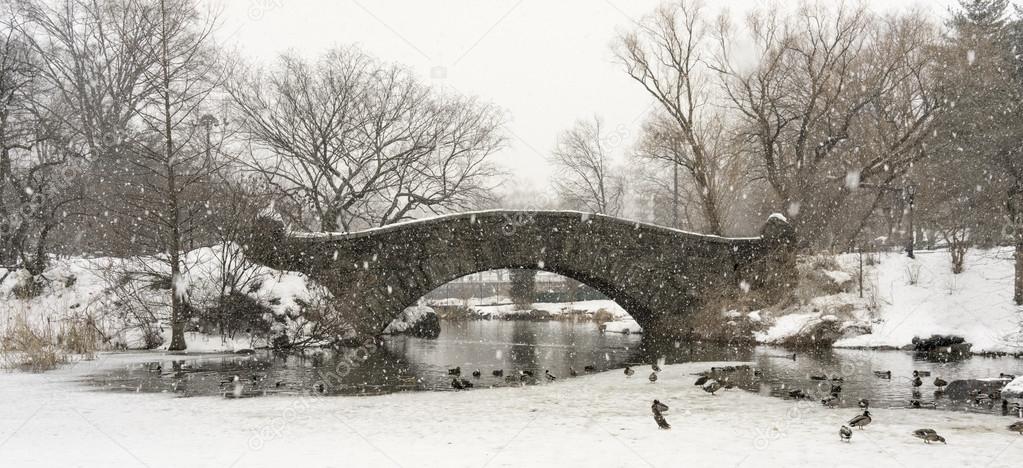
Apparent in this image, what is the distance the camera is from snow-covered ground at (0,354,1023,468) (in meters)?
7.61

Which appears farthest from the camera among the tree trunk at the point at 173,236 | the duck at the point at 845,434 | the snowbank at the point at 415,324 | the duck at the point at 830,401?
the snowbank at the point at 415,324

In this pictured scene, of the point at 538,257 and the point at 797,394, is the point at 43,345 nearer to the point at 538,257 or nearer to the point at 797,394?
the point at 538,257

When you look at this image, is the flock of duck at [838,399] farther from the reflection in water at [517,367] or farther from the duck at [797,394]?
the reflection in water at [517,367]

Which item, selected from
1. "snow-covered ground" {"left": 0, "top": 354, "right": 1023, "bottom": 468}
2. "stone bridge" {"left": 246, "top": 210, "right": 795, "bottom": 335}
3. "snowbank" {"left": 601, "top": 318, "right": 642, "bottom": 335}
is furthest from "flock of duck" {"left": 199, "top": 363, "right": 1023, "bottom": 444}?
"snowbank" {"left": 601, "top": 318, "right": 642, "bottom": 335}

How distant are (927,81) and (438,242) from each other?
2113cm

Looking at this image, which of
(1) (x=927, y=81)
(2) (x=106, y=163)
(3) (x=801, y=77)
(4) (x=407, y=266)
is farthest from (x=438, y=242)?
(1) (x=927, y=81)

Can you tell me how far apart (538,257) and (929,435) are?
48.1 feet

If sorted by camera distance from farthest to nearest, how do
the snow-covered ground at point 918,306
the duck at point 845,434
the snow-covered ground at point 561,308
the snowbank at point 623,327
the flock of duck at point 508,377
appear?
the snow-covered ground at point 561,308
the snowbank at point 623,327
the snow-covered ground at point 918,306
the flock of duck at point 508,377
the duck at point 845,434

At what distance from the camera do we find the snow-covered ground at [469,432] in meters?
7.61

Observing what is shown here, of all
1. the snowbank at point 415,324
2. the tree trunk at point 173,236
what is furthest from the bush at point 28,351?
the snowbank at point 415,324

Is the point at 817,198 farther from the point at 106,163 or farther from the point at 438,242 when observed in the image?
the point at 106,163

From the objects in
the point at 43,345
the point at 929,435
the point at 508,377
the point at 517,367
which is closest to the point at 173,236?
the point at 43,345

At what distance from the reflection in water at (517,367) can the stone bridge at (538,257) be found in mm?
1627

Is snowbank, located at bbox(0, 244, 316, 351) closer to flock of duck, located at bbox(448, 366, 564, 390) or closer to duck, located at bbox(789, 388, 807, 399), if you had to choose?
flock of duck, located at bbox(448, 366, 564, 390)
